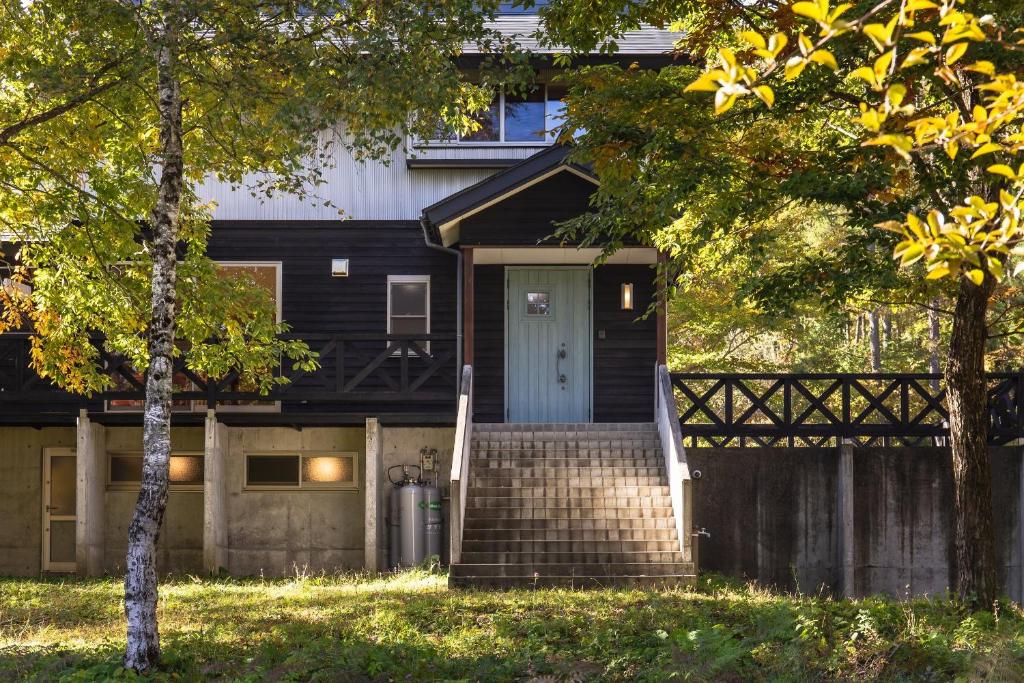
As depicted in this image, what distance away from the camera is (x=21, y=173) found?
12344mm

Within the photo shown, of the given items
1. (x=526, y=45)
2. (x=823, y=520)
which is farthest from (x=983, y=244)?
(x=526, y=45)

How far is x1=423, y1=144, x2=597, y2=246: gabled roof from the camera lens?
16141mm

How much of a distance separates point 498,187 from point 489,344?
8.92 feet

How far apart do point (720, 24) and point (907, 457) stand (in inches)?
261

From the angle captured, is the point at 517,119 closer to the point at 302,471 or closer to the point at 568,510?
the point at 302,471

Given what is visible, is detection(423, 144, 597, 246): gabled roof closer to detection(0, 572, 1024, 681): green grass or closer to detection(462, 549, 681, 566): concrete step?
detection(462, 549, 681, 566): concrete step

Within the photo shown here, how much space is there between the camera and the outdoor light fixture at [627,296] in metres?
17.6

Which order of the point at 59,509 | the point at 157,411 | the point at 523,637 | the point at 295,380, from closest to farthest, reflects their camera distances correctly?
the point at 157,411, the point at 523,637, the point at 295,380, the point at 59,509

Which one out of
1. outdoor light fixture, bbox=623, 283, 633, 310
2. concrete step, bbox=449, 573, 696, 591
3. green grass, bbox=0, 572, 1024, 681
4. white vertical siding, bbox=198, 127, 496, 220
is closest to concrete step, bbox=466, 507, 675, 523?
concrete step, bbox=449, 573, 696, 591

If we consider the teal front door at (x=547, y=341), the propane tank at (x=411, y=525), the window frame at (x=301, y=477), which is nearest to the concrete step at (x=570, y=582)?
the propane tank at (x=411, y=525)

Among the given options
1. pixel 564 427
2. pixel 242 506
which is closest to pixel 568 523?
pixel 564 427

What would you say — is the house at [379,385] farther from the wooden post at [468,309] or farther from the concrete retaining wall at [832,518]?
the concrete retaining wall at [832,518]

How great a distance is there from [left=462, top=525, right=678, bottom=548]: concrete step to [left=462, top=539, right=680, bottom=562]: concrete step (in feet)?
0.15

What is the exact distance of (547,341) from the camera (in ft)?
58.3
